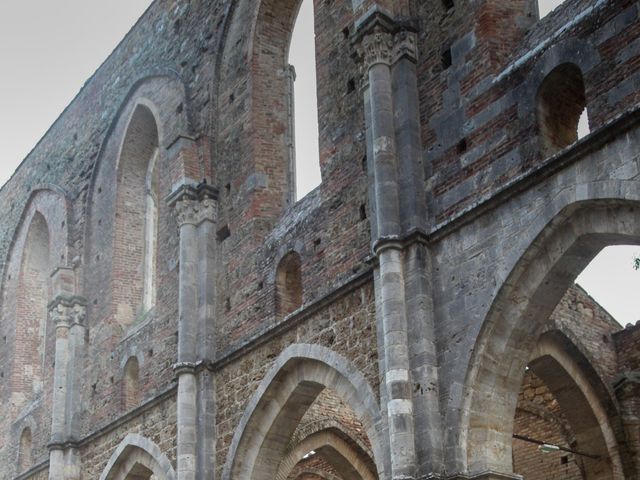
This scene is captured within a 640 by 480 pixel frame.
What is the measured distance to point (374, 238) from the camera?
10578 millimetres

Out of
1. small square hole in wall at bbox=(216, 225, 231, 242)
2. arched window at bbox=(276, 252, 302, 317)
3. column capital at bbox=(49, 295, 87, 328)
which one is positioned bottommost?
arched window at bbox=(276, 252, 302, 317)

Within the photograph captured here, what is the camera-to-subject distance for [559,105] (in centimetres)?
988

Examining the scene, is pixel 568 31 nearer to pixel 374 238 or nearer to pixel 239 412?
pixel 374 238

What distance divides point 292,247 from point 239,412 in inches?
76.5

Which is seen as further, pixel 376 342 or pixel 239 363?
pixel 239 363

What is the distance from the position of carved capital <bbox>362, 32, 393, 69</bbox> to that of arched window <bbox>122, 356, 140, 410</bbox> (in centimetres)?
635

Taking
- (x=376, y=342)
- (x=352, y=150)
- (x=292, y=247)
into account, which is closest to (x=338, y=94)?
(x=352, y=150)

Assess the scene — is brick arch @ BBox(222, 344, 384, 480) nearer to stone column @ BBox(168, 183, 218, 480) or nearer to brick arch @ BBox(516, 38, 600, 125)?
stone column @ BBox(168, 183, 218, 480)

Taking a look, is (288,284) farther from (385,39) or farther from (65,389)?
(65,389)

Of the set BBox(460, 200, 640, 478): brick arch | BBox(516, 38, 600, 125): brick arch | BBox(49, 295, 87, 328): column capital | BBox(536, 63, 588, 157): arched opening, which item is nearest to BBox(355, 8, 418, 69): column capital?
BBox(516, 38, 600, 125): brick arch

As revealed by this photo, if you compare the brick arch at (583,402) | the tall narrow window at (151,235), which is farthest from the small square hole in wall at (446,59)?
the tall narrow window at (151,235)

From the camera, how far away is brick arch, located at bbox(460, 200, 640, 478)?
9102 mm

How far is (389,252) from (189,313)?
4.17 meters

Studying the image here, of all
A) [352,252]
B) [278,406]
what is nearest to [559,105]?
[352,252]
